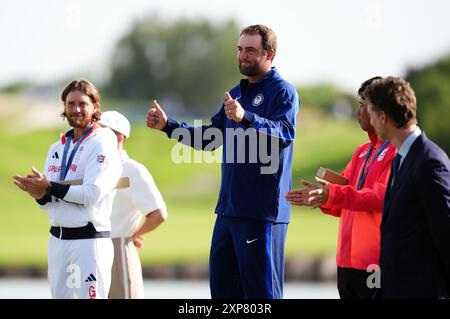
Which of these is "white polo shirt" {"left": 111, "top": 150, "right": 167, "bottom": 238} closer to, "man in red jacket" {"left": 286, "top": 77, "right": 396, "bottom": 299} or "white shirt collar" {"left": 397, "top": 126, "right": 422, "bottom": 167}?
"man in red jacket" {"left": 286, "top": 77, "right": 396, "bottom": 299}

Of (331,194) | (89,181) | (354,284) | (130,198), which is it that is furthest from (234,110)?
(130,198)

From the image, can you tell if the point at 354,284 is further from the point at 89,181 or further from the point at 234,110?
the point at 89,181

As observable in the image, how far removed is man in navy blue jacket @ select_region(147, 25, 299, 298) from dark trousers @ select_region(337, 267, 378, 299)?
1.31ft

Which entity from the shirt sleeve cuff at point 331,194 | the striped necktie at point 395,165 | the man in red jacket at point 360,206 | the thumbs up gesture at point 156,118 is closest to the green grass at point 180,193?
the thumbs up gesture at point 156,118

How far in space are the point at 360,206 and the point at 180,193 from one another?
122ft

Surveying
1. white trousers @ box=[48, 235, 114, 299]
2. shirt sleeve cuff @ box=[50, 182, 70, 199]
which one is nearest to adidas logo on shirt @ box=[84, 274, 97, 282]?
white trousers @ box=[48, 235, 114, 299]

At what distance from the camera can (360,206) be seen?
6.06 meters

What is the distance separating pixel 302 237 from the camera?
33781 mm

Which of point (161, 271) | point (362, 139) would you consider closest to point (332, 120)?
point (362, 139)

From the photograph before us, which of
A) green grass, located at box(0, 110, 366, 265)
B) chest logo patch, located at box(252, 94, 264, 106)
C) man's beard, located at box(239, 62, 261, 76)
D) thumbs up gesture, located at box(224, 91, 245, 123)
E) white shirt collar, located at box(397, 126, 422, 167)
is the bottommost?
green grass, located at box(0, 110, 366, 265)

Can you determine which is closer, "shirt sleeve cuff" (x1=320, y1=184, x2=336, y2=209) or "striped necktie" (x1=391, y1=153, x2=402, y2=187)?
"striped necktie" (x1=391, y1=153, x2=402, y2=187)

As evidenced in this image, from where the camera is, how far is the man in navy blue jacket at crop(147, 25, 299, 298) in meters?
6.35

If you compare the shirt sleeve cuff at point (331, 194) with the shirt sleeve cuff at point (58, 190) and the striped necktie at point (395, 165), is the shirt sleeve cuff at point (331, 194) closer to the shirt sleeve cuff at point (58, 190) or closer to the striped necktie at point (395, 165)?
the striped necktie at point (395, 165)

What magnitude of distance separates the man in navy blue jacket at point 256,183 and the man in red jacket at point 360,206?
0.38 m
